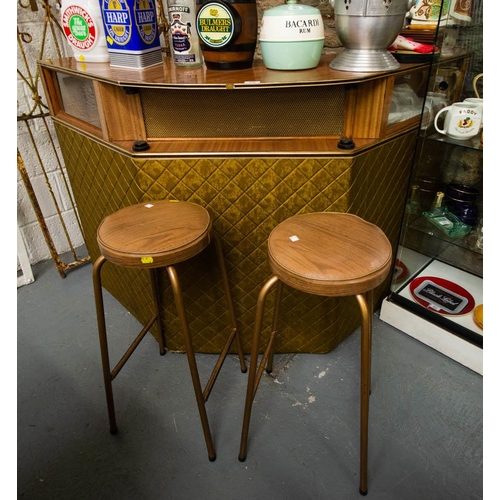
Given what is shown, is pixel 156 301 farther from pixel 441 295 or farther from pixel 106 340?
pixel 441 295

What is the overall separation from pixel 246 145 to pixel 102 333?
0.85 meters

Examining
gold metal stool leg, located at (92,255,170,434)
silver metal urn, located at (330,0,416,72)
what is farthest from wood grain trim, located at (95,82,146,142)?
silver metal urn, located at (330,0,416,72)

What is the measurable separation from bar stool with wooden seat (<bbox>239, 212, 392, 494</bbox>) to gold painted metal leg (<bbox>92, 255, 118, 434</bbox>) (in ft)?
1.78

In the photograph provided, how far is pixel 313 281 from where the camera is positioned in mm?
1049

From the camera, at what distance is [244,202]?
152 centimetres

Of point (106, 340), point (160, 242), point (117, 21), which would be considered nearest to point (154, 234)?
point (160, 242)

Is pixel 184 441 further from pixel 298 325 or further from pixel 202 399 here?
pixel 298 325

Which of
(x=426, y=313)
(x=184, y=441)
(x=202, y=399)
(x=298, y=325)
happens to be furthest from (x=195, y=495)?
(x=426, y=313)

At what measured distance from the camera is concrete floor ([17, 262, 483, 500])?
142 cm

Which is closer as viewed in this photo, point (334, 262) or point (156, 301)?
point (334, 262)

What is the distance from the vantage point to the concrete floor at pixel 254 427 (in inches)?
55.9

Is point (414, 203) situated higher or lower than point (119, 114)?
lower

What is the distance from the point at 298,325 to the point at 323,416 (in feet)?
1.27

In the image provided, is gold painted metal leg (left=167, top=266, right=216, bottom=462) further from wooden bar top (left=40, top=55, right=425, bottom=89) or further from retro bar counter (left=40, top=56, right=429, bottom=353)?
wooden bar top (left=40, top=55, right=425, bottom=89)
